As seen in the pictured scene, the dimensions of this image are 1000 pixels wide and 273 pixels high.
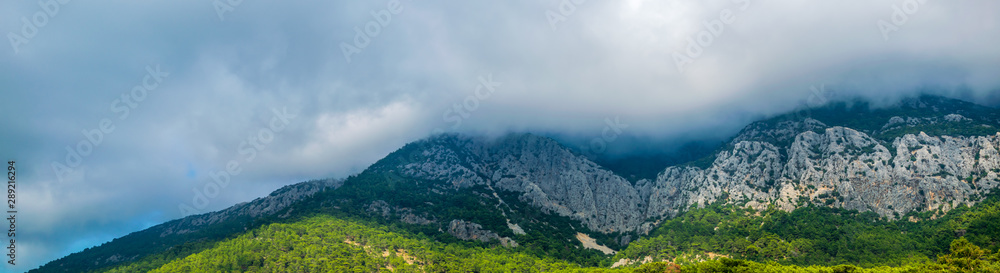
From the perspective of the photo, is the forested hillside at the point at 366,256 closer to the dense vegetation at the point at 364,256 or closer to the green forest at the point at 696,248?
the dense vegetation at the point at 364,256

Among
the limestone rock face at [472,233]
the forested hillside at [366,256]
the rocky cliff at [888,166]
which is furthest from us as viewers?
the limestone rock face at [472,233]

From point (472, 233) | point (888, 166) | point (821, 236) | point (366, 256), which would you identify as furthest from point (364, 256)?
point (888, 166)

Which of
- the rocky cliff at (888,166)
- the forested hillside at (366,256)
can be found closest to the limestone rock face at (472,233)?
the forested hillside at (366,256)

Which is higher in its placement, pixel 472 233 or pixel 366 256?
pixel 472 233

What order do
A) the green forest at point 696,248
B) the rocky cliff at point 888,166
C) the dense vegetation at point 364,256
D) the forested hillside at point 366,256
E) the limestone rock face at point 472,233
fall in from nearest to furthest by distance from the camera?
the green forest at point 696,248 → the forested hillside at point 366,256 → the dense vegetation at point 364,256 → the rocky cliff at point 888,166 → the limestone rock face at point 472,233

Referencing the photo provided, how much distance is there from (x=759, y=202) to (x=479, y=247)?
374 ft

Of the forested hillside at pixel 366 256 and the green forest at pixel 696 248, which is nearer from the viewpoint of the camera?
the green forest at pixel 696 248

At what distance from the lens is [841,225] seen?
15138cm

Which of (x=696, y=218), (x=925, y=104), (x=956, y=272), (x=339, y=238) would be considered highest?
(x=925, y=104)

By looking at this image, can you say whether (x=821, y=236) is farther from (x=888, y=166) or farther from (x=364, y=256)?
(x=364, y=256)

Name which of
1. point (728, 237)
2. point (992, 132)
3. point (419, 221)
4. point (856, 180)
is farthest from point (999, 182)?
point (419, 221)

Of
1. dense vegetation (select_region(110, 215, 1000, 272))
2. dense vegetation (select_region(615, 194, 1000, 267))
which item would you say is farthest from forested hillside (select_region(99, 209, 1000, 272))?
dense vegetation (select_region(615, 194, 1000, 267))

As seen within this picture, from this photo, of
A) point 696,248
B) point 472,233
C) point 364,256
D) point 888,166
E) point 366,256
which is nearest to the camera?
point 364,256

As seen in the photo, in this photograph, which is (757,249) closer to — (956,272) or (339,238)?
(956,272)
